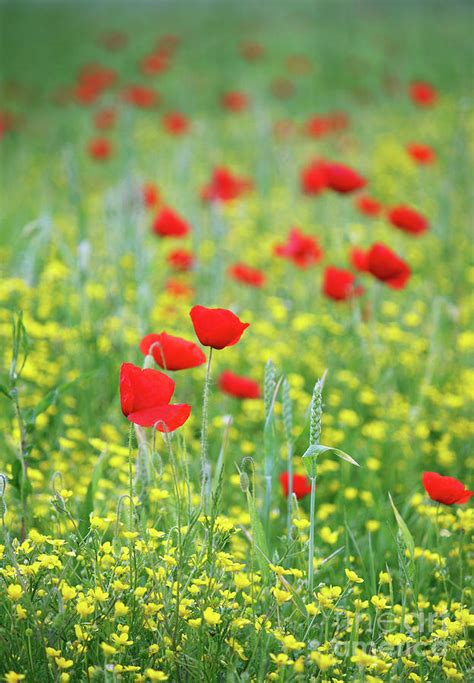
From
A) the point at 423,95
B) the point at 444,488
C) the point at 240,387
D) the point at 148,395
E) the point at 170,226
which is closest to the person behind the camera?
the point at 148,395

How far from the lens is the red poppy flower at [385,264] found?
293 cm

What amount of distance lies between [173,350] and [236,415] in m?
1.32

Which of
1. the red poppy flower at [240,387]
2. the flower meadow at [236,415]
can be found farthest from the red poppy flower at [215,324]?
the red poppy flower at [240,387]

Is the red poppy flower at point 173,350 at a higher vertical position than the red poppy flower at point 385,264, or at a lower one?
higher

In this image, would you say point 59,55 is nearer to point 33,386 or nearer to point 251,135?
point 251,135

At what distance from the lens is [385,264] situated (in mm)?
2957

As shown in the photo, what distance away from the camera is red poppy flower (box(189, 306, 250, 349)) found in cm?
182

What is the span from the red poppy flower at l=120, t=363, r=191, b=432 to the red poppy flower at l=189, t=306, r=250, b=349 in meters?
0.15

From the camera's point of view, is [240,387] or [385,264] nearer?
[240,387]

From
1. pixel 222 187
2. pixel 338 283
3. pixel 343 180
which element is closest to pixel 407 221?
pixel 343 180

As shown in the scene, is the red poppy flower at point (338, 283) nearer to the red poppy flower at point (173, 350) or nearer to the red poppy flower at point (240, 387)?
the red poppy flower at point (240, 387)

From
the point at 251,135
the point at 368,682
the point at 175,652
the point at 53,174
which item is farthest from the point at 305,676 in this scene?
the point at 251,135

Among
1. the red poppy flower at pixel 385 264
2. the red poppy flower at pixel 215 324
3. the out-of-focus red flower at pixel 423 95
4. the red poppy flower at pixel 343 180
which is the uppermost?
the red poppy flower at pixel 215 324

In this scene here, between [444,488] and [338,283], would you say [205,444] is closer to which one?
[444,488]
